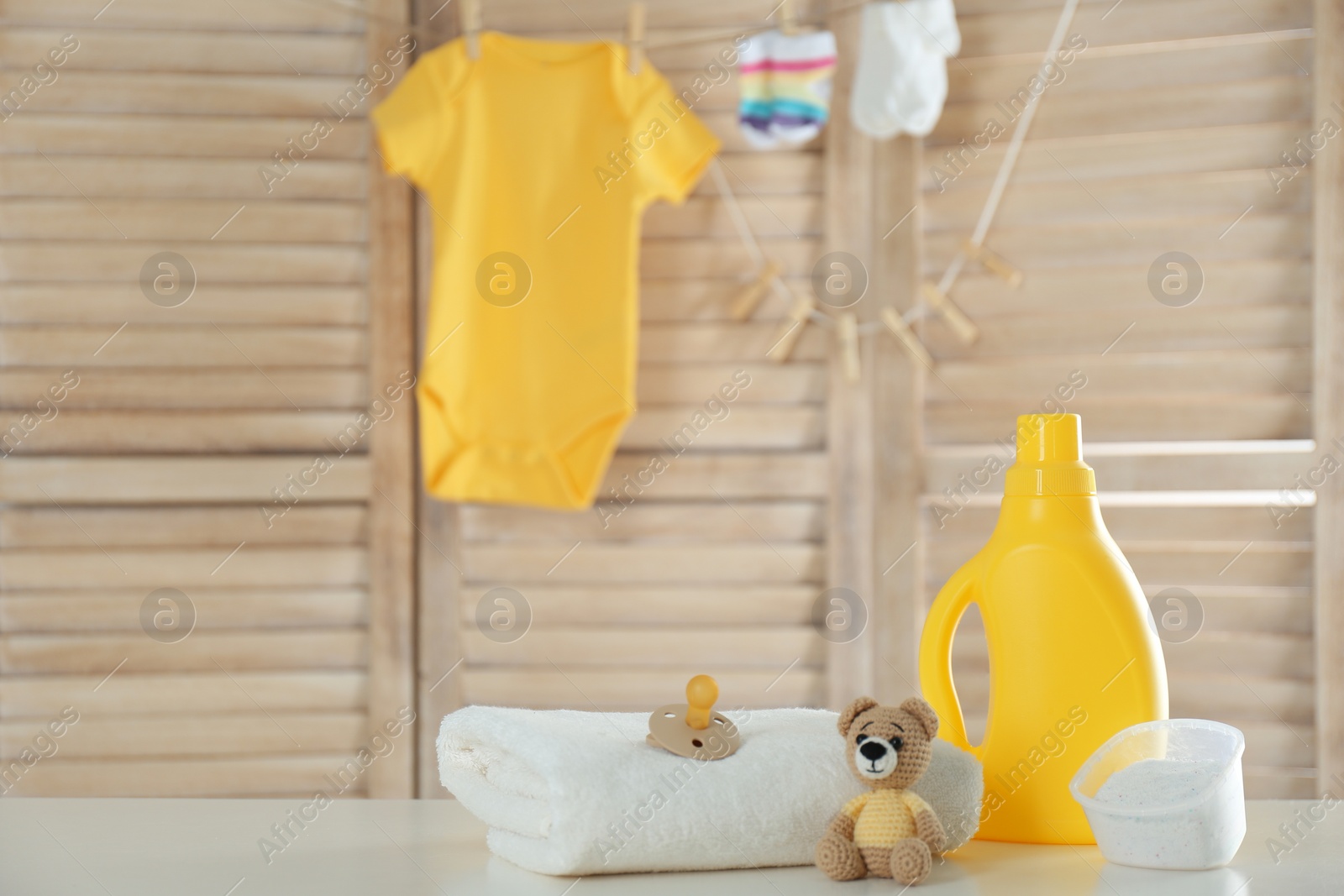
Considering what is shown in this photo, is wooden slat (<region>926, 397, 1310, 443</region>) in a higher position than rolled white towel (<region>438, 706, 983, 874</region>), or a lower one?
higher

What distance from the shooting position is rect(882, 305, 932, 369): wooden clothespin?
57.5 inches

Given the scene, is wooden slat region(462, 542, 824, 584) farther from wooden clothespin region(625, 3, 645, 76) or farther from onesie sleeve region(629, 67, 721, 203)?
wooden clothespin region(625, 3, 645, 76)

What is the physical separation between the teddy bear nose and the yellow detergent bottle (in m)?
0.08

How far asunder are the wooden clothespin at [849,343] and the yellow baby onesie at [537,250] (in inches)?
11.2

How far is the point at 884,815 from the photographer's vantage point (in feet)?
1.48

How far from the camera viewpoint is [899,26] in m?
1.35

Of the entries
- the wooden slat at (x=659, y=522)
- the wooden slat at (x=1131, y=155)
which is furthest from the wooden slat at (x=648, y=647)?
the wooden slat at (x=1131, y=155)

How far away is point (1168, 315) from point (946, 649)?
107 centimetres

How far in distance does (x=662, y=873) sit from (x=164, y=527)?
1.26 metres

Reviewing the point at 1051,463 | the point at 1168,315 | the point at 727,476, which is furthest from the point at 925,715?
the point at 1168,315

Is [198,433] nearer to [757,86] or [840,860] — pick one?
[757,86]

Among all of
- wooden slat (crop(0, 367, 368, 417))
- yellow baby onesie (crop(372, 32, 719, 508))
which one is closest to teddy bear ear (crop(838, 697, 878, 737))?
yellow baby onesie (crop(372, 32, 719, 508))

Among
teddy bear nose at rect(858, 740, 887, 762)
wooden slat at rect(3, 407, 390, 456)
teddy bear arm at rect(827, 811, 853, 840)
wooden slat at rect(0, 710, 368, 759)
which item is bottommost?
wooden slat at rect(0, 710, 368, 759)

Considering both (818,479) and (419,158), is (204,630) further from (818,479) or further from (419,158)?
(818,479)
